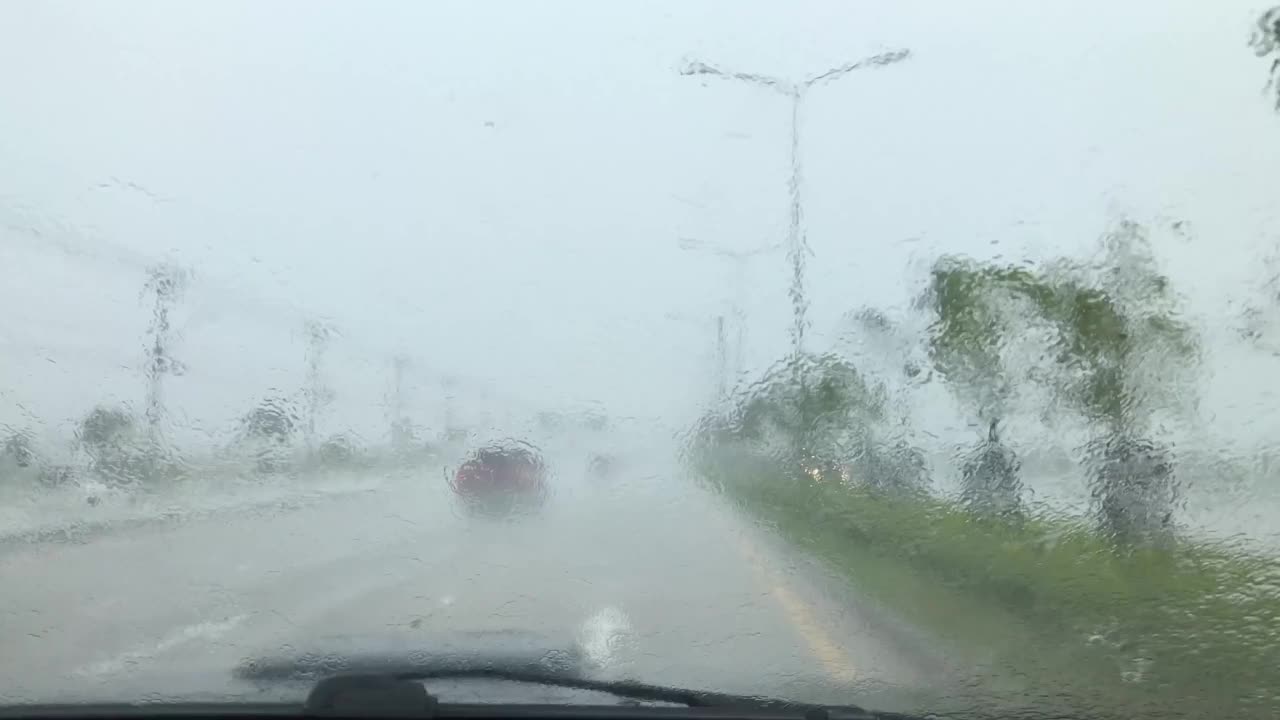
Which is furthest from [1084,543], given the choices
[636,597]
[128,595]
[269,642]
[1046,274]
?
[128,595]

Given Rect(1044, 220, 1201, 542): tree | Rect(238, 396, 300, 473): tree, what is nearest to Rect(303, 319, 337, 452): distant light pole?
Rect(238, 396, 300, 473): tree

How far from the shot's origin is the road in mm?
5664

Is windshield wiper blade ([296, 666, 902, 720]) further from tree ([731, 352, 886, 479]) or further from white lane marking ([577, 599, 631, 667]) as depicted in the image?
tree ([731, 352, 886, 479])

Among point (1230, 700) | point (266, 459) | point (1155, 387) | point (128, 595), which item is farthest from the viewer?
point (1155, 387)

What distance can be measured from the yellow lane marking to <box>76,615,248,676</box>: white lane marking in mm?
2852

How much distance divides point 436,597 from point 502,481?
1.35 metres

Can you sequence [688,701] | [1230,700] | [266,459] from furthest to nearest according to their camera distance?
1. [266,459]
2. [1230,700]
3. [688,701]

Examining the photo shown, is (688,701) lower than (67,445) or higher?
lower

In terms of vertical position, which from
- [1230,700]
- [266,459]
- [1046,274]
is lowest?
[1230,700]

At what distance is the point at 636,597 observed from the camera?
7016 mm

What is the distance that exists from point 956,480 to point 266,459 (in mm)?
4664

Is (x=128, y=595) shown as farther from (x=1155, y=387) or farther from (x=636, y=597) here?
(x=1155, y=387)

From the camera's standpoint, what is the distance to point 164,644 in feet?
19.3

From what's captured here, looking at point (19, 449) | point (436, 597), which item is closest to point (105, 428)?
point (19, 449)
